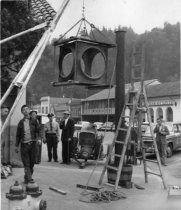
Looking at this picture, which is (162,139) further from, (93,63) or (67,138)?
(93,63)

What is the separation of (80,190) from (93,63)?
4196mm

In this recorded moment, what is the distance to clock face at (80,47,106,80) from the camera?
18.2 ft

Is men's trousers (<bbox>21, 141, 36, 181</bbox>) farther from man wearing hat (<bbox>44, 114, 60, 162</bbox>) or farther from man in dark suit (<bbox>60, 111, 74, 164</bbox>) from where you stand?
man wearing hat (<bbox>44, 114, 60, 162</bbox>)

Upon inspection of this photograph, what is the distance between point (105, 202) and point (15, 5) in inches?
209

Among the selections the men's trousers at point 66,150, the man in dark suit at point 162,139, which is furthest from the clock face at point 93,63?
the man in dark suit at point 162,139

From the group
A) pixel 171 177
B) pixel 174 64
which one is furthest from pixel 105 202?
pixel 174 64

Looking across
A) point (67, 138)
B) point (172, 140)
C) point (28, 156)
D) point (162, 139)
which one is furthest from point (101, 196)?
point (172, 140)

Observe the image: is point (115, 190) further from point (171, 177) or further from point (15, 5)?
point (15, 5)

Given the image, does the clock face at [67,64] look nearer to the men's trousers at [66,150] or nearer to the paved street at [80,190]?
the paved street at [80,190]

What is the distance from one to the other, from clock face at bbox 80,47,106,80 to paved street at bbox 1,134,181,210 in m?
2.16

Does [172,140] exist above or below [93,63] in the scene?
below

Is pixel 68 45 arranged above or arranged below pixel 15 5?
below

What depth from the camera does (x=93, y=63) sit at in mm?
5809

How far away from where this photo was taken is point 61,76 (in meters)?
5.70
